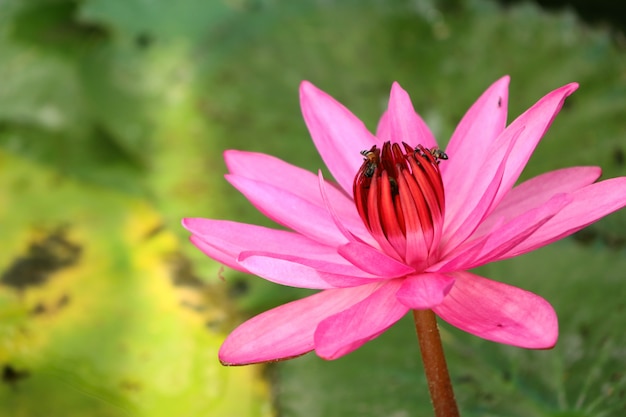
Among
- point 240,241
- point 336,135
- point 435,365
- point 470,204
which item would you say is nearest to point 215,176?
point 336,135

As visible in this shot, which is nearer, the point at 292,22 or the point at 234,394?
the point at 234,394

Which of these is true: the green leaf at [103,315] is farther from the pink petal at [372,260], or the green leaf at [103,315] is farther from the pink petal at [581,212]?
the pink petal at [581,212]

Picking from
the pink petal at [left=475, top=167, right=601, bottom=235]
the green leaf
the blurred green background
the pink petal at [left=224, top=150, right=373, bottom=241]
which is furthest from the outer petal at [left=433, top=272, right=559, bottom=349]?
the green leaf

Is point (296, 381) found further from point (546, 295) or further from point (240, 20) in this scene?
point (240, 20)

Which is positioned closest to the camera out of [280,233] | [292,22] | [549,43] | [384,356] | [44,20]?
[280,233]

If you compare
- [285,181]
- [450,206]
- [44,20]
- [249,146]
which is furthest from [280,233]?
[44,20]

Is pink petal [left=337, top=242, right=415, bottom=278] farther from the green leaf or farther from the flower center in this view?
the green leaf

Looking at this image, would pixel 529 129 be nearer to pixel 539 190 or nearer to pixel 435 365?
pixel 539 190
